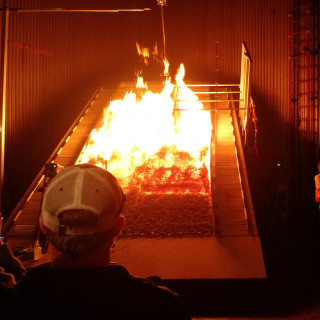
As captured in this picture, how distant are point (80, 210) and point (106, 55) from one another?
45.6ft

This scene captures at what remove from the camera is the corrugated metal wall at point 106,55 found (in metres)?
14.0

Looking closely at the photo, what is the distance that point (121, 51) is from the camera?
14.9m

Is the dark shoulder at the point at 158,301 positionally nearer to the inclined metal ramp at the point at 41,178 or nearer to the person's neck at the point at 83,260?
the person's neck at the point at 83,260

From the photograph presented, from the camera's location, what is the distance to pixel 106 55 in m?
15.0

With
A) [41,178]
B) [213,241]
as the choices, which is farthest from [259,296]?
[41,178]

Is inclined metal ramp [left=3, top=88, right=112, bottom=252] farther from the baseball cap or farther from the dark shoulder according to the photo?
the dark shoulder

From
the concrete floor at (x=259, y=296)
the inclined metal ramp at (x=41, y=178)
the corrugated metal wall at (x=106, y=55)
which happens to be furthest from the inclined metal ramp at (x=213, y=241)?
the corrugated metal wall at (x=106, y=55)

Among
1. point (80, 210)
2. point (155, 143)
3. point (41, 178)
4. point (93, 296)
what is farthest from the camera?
point (155, 143)

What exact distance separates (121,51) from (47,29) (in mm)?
2681

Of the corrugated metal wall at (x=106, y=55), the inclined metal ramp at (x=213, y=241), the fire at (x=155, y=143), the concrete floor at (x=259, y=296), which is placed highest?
the corrugated metal wall at (x=106, y=55)

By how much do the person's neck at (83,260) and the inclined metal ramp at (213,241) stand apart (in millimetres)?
4600

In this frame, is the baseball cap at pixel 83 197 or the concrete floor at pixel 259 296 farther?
the concrete floor at pixel 259 296

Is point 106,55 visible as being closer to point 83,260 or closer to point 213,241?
point 213,241

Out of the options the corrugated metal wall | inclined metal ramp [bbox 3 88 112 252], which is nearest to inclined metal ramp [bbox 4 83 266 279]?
inclined metal ramp [bbox 3 88 112 252]
